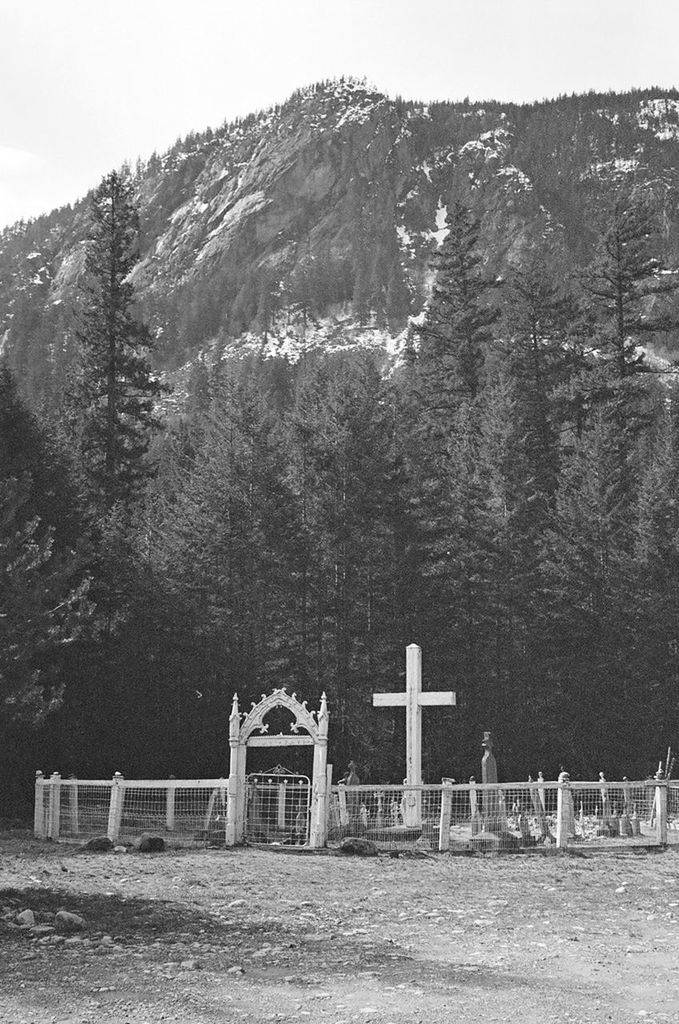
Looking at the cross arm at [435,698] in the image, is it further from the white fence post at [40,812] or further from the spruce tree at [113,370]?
the spruce tree at [113,370]

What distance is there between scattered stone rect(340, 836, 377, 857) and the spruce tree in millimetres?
23926

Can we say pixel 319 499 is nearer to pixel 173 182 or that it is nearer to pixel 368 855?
pixel 368 855

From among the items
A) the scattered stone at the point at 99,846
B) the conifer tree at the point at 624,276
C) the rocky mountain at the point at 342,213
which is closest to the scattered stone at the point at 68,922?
the scattered stone at the point at 99,846

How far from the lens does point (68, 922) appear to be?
12375 mm

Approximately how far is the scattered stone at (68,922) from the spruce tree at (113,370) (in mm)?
29489

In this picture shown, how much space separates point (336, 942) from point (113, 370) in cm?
3771

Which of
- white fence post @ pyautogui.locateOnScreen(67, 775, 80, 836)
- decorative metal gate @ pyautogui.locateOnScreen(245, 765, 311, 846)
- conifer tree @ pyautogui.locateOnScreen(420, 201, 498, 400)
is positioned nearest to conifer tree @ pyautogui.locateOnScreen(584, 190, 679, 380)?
conifer tree @ pyautogui.locateOnScreen(420, 201, 498, 400)

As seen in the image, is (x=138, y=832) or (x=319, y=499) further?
(x=319, y=499)

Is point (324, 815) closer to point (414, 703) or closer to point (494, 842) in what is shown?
point (494, 842)

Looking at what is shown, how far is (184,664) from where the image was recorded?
37.2 m

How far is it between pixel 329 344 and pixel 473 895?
131425 millimetres

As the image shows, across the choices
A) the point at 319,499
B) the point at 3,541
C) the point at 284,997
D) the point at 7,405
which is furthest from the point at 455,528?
the point at 284,997

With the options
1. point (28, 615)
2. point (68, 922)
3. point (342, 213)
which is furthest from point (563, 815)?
point (342, 213)

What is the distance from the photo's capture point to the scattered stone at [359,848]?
19.2 metres
